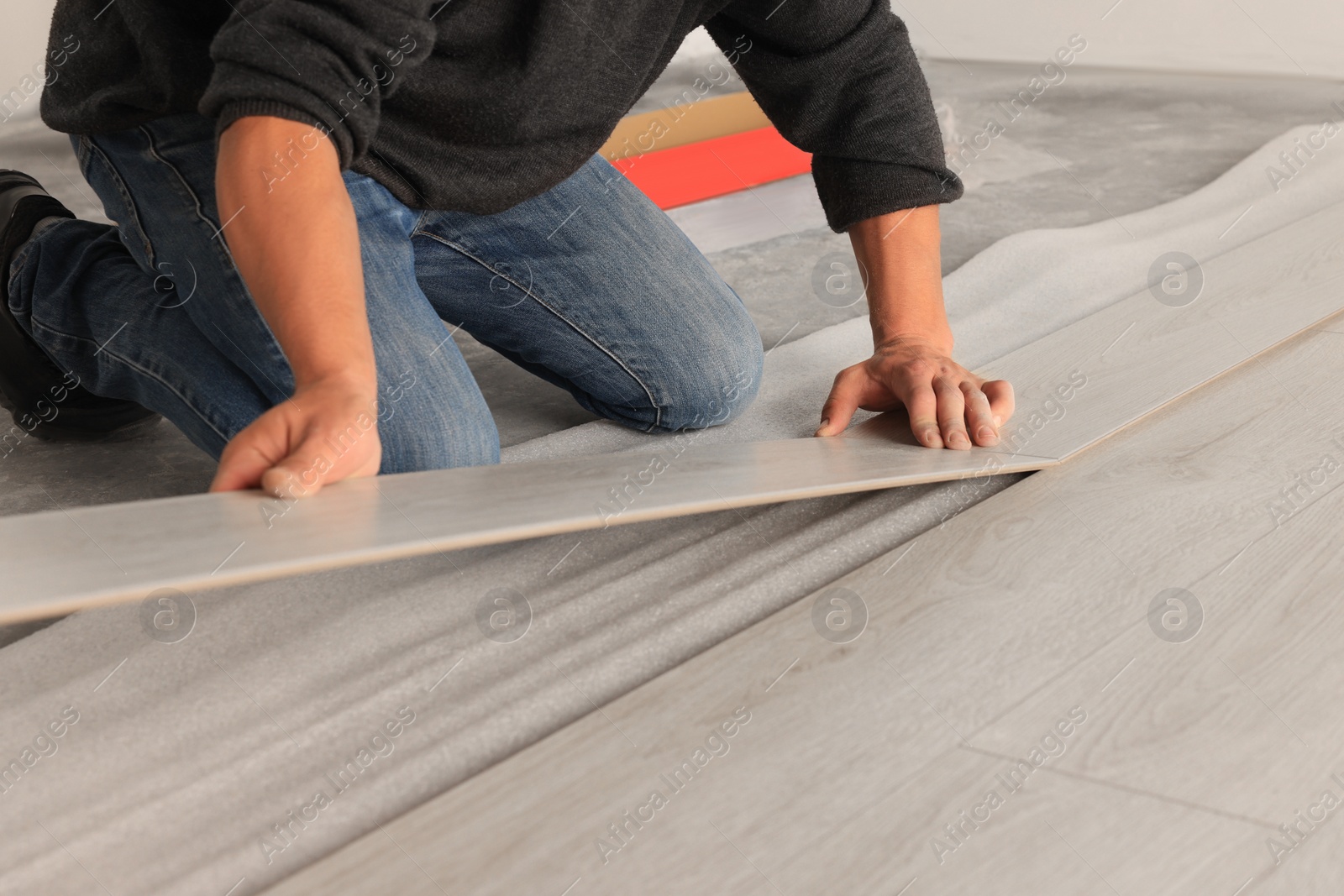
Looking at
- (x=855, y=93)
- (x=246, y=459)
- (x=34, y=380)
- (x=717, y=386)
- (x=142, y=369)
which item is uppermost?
(x=855, y=93)

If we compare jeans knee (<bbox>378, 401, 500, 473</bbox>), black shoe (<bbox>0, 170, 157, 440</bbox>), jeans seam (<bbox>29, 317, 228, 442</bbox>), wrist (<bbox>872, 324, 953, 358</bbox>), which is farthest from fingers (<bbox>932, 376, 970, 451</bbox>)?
black shoe (<bbox>0, 170, 157, 440</bbox>)

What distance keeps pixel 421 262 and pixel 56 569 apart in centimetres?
91

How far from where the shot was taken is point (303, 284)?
93cm

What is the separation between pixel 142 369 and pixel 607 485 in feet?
2.71

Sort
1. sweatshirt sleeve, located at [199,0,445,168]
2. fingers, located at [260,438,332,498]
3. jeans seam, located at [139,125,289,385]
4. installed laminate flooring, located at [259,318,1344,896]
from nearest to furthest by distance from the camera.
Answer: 1. installed laminate flooring, located at [259,318,1344,896]
2. fingers, located at [260,438,332,498]
3. sweatshirt sleeve, located at [199,0,445,168]
4. jeans seam, located at [139,125,289,385]

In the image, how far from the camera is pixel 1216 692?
841 mm

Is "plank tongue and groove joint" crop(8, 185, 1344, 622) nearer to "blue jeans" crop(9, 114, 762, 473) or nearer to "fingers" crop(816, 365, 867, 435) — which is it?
"fingers" crop(816, 365, 867, 435)

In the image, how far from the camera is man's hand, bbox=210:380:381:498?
2.74ft

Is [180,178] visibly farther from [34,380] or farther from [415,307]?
[34,380]

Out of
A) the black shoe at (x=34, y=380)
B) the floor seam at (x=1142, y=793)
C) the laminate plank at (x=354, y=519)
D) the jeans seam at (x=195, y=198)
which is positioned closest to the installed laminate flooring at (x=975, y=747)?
the floor seam at (x=1142, y=793)

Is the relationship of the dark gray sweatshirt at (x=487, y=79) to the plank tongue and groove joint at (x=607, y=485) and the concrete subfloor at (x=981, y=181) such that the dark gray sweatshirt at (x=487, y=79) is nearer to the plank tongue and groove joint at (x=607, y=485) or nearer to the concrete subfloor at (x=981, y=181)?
the plank tongue and groove joint at (x=607, y=485)

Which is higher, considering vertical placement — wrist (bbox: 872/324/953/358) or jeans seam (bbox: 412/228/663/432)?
wrist (bbox: 872/324/953/358)

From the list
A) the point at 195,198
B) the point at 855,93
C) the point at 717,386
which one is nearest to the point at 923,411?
the point at 717,386

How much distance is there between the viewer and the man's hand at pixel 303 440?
84 cm
